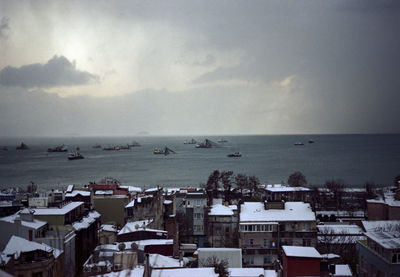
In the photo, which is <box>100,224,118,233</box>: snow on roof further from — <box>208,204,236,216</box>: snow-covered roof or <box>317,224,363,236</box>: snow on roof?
<box>317,224,363,236</box>: snow on roof

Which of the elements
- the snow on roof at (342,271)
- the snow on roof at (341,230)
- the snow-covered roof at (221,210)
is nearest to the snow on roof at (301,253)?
the snow on roof at (342,271)

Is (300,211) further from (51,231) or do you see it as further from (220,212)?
(51,231)

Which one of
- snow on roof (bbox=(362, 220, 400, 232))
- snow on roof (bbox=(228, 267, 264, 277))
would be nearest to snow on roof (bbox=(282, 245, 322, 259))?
snow on roof (bbox=(228, 267, 264, 277))

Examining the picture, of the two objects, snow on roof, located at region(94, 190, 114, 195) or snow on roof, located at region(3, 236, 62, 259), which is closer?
snow on roof, located at region(3, 236, 62, 259)

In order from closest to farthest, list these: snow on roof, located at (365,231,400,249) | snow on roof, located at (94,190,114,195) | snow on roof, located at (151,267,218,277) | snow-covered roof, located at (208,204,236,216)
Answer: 1. snow on roof, located at (151,267,218,277)
2. snow on roof, located at (365,231,400,249)
3. snow-covered roof, located at (208,204,236,216)
4. snow on roof, located at (94,190,114,195)

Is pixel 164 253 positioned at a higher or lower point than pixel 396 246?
lower

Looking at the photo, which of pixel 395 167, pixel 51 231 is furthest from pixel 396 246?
pixel 395 167
